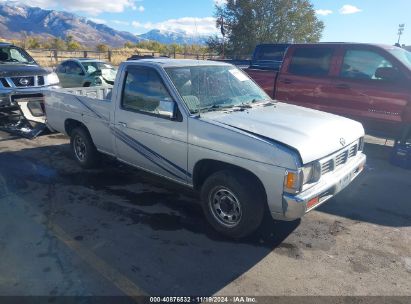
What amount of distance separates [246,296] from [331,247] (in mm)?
1315

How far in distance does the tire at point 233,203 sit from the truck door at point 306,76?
431cm

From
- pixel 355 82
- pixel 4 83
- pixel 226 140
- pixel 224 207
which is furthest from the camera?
Result: pixel 4 83

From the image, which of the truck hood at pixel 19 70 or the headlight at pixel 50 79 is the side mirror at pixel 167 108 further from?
the headlight at pixel 50 79

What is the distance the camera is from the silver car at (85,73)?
43.3 ft

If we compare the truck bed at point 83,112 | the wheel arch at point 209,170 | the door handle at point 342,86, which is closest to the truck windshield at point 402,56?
the door handle at point 342,86

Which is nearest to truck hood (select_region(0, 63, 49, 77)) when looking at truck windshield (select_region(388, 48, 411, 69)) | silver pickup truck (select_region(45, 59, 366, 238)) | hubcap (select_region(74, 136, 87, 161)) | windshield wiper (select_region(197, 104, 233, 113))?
hubcap (select_region(74, 136, 87, 161))

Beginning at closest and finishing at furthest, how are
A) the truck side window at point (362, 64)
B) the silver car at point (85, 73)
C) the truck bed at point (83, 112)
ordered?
the truck bed at point (83, 112) → the truck side window at point (362, 64) → the silver car at point (85, 73)

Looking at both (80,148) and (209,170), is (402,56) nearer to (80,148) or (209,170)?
(209,170)

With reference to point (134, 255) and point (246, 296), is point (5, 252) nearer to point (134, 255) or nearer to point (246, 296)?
point (134, 255)

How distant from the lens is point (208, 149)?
3.85 metres

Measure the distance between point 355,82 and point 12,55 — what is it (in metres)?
9.16

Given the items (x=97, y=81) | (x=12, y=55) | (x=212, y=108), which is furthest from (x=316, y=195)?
(x=97, y=81)

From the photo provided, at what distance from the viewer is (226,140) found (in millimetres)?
3680

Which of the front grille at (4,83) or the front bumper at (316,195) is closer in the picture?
the front bumper at (316,195)
